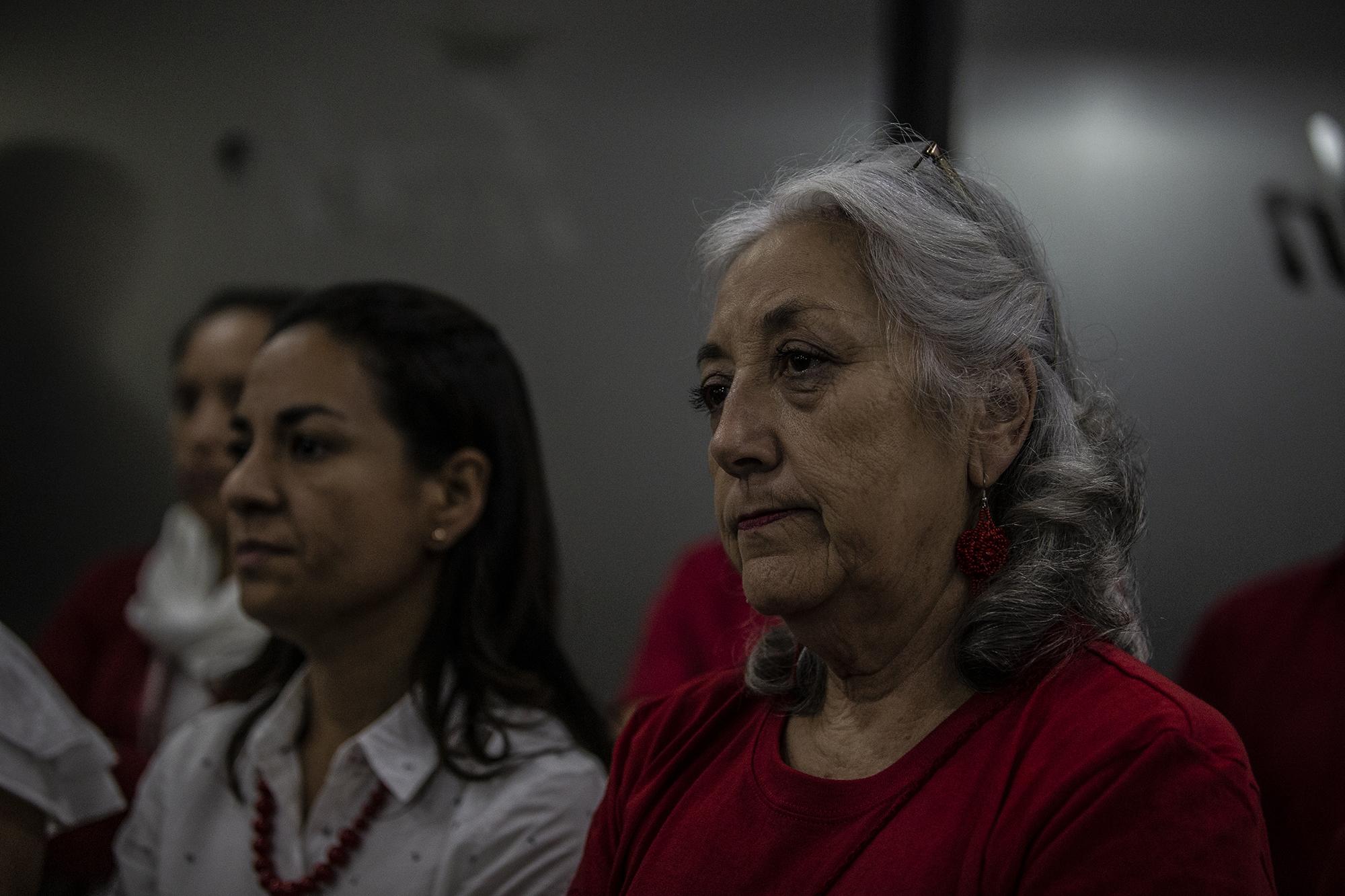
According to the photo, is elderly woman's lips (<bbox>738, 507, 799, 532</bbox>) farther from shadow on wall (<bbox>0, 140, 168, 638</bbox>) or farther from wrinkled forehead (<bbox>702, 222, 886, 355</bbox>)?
shadow on wall (<bbox>0, 140, 168, 638</bbox>)

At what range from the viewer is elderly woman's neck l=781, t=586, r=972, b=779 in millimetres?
1237

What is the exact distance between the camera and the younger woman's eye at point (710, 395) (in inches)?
53.9

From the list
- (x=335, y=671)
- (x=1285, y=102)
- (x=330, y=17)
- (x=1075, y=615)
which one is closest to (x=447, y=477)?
(x=335, y=671)

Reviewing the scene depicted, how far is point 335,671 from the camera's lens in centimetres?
190

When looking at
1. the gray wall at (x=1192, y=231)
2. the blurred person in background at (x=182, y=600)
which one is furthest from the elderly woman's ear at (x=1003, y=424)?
the blurred person in background at (x=182, y=600)

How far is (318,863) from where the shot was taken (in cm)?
175

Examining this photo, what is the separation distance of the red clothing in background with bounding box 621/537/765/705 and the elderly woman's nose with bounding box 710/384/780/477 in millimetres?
1171

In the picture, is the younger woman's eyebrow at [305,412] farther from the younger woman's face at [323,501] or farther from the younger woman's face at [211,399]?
the younger woman's face at [211,399]

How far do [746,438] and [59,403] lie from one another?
2.73 metres

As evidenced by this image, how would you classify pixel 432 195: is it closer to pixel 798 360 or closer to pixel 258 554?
pixel 258 554

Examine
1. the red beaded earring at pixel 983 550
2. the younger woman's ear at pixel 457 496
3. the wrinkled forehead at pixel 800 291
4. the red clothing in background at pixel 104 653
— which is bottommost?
the red clothing in background at pixel 104 653

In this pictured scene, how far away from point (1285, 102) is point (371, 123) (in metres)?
2.17

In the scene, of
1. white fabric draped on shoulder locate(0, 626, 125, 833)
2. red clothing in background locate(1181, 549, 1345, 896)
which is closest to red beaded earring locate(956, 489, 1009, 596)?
red clothing in background locate(1181, 549, 1345, 896)

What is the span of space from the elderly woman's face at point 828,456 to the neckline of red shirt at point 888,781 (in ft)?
0.41
